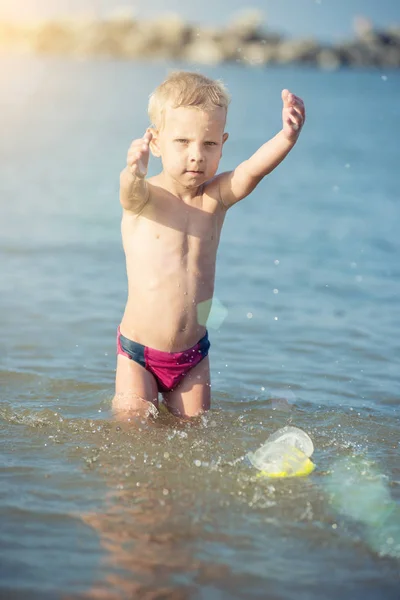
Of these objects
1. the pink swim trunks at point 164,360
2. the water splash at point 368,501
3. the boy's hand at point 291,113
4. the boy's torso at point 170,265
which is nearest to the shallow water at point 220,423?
the water splash at point 368,501

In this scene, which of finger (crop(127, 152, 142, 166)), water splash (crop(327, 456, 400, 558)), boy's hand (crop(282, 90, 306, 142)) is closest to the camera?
water splash (crop(327, 456, 400, 558))

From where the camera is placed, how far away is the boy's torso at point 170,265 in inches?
172

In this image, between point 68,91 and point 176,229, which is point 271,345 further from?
point 68,91

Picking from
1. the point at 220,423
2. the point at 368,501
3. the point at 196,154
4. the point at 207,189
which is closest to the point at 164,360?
the point at 220,423

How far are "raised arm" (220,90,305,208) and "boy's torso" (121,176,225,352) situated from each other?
0.25 feet

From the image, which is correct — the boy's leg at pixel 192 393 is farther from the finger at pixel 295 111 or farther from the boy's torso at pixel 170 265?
the finger at pixel 295 111

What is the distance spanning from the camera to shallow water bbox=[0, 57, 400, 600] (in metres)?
3.19

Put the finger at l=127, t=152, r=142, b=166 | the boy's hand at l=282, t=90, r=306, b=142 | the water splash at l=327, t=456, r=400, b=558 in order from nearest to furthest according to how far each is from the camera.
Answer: the water splash at l=327, t=456, r=400, b=558
the finger at l=127, t=152, r=142, b=166
the boy's hand at l=282, t=90, r=306, b=142

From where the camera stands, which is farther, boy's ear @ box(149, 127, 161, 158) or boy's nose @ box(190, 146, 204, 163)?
boy's ear @ box(149, 127, 161, 158)

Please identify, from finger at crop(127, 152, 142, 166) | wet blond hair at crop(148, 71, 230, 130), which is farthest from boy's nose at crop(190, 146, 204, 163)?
finger at crop(127, 152, 142, 166)

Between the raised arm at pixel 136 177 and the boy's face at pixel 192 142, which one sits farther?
the boy's face at pixel 192 142

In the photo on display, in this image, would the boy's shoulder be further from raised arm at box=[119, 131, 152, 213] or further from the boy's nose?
the boy's nose

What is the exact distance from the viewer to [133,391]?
14.3 feet

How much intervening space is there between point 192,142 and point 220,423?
1.34 meters
